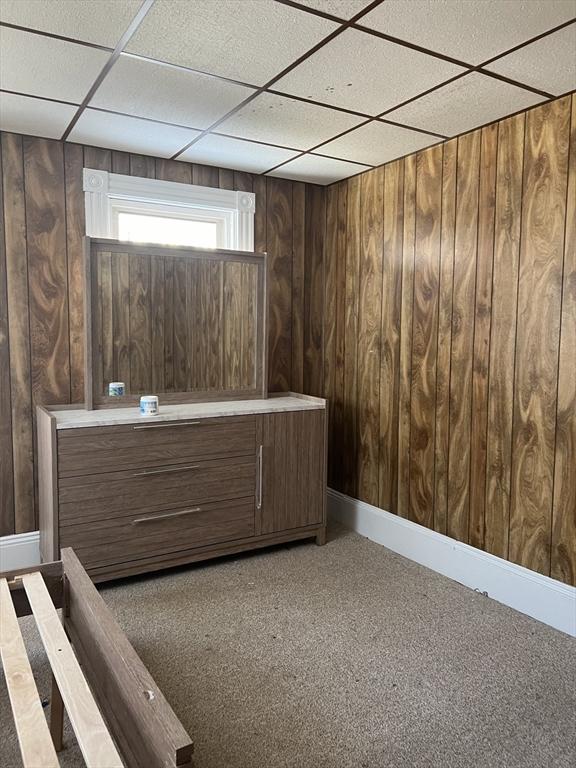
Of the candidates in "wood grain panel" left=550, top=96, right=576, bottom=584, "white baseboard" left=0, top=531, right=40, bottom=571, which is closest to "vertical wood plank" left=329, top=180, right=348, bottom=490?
"wood grain panel" left=550, top=96, right=576, bottom=584

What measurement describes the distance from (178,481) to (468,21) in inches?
87.5

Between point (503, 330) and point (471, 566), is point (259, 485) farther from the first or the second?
point (503, 330)

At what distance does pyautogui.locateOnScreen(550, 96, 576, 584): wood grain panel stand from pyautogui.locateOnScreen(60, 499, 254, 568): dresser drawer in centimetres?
150

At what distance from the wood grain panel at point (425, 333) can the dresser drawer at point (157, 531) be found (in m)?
0.95

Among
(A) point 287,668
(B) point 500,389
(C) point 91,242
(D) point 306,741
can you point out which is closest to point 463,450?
(B) point 500,389

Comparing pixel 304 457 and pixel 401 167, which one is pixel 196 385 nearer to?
pixel 304 457

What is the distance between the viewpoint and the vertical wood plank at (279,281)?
3.63m

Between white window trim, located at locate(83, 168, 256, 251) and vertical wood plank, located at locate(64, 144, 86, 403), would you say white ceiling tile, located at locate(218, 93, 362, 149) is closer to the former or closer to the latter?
white window trim, located at locate(83, 168, 256, 251)

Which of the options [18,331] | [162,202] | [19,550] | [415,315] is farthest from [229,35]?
[19,550]

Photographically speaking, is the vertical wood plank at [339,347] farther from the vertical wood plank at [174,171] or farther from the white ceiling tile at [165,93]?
the white ceiling tile at [165,93]

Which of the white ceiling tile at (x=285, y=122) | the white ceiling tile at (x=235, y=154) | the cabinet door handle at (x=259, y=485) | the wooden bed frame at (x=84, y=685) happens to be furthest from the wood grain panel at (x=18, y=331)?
the wooden bed frame at (x=84, y=685)

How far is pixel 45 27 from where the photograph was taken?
1818 mm

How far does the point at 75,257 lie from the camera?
3.02 meters

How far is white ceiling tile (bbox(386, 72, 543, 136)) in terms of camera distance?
7.21 feet
